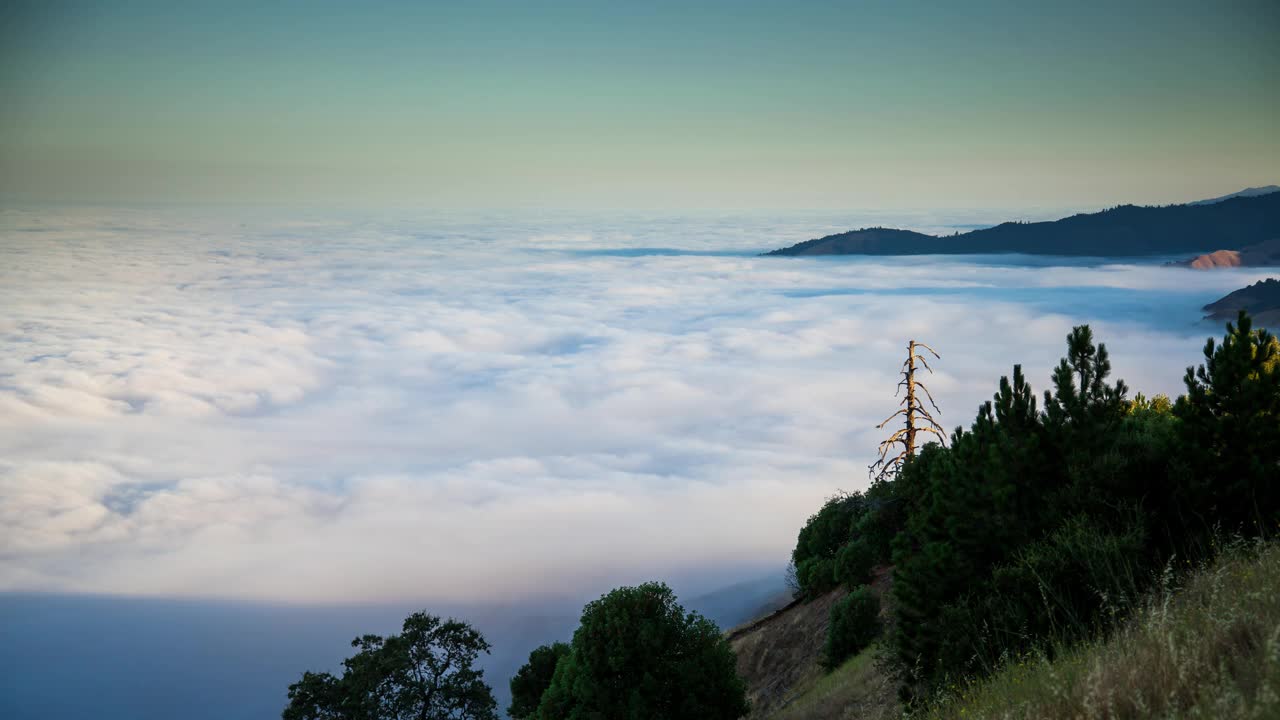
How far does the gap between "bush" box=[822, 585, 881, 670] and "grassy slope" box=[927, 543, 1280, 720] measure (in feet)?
88.1

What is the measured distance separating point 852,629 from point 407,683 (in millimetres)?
24914

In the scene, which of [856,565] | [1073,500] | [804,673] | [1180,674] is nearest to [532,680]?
[804,673]

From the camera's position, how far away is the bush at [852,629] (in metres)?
34.1

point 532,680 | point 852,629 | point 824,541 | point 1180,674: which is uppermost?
point 1180,674

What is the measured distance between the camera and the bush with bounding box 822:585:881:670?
112 ft

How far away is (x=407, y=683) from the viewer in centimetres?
4275

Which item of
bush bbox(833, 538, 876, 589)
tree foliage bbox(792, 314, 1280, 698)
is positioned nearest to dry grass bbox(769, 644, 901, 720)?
tree foliage bbox(792, 314, 1280, 698)

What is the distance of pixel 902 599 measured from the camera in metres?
19.3

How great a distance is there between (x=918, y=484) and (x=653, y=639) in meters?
15.6

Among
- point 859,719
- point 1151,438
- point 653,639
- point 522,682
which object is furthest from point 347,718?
point 1151,438

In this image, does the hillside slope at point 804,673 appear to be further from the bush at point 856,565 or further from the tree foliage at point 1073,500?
the tree foliage at point 1073,500

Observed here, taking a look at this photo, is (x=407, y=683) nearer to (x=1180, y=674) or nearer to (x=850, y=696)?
(x=850, y=696)

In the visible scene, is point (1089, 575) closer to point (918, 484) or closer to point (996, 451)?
point (996, 451)

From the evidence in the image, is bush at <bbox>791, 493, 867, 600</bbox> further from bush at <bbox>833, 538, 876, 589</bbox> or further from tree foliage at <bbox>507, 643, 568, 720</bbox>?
tree foliage at <bbox>507, 643, 568, 720</bbox>
